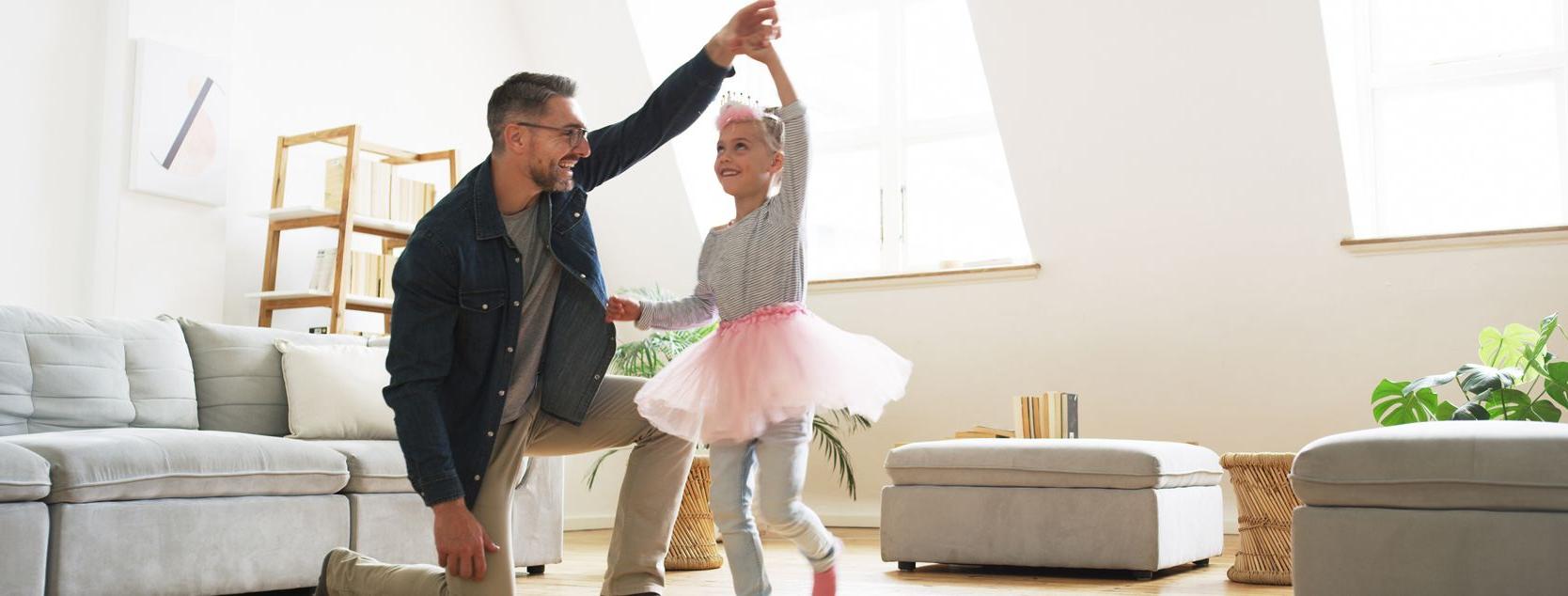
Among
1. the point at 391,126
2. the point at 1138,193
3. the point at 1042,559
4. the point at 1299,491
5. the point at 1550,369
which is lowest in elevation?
the point at 1042,559

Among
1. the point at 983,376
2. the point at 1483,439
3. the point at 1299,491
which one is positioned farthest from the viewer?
the point at 983,376

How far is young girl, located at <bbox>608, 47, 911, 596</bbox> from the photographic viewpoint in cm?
232

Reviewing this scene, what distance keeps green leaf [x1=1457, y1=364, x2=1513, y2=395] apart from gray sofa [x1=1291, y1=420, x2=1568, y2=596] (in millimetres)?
1020

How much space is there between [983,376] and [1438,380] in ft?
6.72

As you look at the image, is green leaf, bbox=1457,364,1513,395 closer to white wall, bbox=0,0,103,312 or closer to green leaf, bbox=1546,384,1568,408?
green leaf, bbox=1546,384,1568,408

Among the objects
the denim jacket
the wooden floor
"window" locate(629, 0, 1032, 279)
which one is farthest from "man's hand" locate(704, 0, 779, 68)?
"window" locate(629, 0, 1032, 279)

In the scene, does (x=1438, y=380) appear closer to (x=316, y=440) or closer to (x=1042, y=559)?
(x=1042, y=559)

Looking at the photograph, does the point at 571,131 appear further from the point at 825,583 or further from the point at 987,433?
the point at 987,433

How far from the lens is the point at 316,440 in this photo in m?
3.56

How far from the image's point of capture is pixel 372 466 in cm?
344

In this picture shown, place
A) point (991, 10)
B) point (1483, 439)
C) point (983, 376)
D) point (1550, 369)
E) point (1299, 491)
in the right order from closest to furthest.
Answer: point (1483, 439)
point (1299, 491)
point (1550, 369)
point (991, 10)
point (983, 376)

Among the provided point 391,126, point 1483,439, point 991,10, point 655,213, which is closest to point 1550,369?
point 1483,439

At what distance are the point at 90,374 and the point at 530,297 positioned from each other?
1543 mm

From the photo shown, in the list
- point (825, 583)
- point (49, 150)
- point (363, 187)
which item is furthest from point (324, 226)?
point (825, 583)
